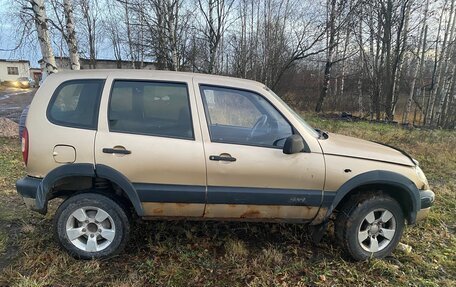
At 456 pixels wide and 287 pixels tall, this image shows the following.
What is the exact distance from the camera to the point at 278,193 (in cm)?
301

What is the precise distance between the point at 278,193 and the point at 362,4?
16992 mm

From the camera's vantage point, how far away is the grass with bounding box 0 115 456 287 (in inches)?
110

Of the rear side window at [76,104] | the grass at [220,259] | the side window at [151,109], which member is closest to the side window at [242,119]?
the side window at [151,109]

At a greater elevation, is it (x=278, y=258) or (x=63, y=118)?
(x=63, y=118)

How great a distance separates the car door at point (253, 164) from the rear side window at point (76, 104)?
994 millimetres

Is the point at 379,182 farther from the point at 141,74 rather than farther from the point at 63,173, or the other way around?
the point at 63,173

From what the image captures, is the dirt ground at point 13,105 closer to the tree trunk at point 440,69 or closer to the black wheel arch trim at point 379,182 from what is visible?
the black wheel arch trim at point 379,182

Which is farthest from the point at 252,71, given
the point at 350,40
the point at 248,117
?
the point at 248,117

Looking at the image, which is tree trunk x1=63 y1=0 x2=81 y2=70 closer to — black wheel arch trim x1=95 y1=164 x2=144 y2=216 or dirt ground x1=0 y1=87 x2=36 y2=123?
dirt ground x1=0 y1=87 x2=36 y2=123

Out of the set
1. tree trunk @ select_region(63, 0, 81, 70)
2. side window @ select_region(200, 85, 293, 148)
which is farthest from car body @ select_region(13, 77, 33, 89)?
side window @ select_region(200, 85, 293, 148)

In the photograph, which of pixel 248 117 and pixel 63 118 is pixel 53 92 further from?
pixel 248 117

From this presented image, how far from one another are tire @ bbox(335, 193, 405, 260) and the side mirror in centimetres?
85

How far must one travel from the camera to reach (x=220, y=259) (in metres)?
3.13

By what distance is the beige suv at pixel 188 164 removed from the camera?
2.89m
